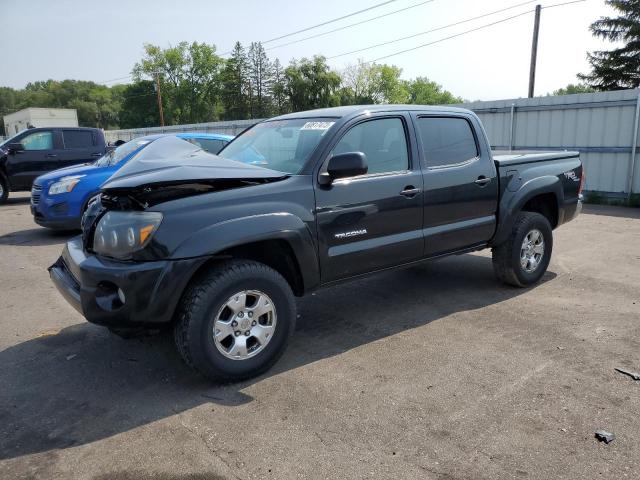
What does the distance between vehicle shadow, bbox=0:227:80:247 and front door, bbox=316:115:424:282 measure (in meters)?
6.16

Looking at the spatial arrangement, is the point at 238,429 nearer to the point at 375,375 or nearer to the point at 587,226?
the point at 375,375

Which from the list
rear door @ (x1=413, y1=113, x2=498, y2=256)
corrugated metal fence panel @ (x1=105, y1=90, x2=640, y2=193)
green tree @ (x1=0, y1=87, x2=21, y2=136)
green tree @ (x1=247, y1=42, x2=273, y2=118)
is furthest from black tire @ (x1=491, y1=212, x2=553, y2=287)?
green tree @ (x1=0, y1=87, x2=21, y2=136)

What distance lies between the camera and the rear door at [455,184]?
460 centimetres

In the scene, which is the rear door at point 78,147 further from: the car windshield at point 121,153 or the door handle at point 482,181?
the door handle at point 482,181

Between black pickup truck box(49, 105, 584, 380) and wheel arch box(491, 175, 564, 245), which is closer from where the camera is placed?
black pickup truck box(49, 105, 584, 380)

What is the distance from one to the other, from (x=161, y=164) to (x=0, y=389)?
6.12 feet

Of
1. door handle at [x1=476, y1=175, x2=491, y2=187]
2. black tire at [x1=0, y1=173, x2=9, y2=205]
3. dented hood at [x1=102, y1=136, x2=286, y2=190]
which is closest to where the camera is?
dented hood at [x1=102, y1=136, x2=286, y2=190]

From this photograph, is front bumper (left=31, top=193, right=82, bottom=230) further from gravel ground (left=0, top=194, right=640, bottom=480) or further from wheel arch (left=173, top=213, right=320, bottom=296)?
wheel arch (left=173, top=213, right=320, bottom=296)

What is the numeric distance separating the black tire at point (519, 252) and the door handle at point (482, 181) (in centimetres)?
65

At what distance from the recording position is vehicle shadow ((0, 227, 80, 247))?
8430 millimetres

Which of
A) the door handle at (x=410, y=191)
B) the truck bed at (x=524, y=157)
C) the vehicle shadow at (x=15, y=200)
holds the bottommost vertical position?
the vehicle shadow at (x=15, y=200)

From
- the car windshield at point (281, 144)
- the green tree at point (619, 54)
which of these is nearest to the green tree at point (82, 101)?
the green tree at point (619, 54)

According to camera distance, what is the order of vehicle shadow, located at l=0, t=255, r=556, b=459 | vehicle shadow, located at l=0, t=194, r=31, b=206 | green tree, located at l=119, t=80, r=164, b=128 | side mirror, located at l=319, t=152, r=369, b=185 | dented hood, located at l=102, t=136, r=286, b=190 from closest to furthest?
1. vehicle shadow, located at l=0, t=255, r=556, b=459
2. dented hood, located at l=102, t=136, r=286, b=190
3. side mirror, located at l=319, t=152, r=369, b=185
4. vehicle shadow, located at l=0, t=194, r=31, b=206
5. green tree, located at l=119, t=80, r=164, b=128

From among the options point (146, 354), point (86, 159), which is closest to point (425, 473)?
point (146, 354)
